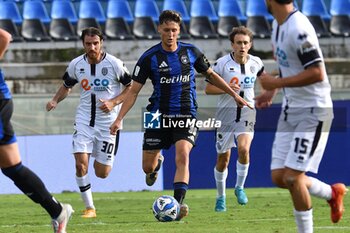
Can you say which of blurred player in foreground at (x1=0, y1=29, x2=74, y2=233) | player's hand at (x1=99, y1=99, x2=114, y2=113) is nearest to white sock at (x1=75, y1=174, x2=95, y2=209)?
player's hand at (x1=99, y1=99, x2=114, y2=113)

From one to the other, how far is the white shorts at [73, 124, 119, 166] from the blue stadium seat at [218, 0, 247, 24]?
11754 mm

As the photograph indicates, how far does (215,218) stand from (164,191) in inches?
315

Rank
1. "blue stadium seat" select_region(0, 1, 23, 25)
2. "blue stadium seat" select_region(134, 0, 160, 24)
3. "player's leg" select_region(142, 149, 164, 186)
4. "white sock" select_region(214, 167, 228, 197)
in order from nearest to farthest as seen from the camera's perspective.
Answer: "player's leg" select_region(142, 149, 164, 186)
"white sock" select_region(214, 167, 228, 197)
"blue stadium seat" select_region(0, 1, 23, 25)
"blue stadium seat" select_region(134, 0, 160, 24)

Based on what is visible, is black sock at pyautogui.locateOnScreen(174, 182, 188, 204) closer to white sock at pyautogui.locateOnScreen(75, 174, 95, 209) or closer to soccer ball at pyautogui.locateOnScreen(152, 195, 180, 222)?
soccer ball at pyautogui.locateOnScreen(152, 195, 180, 222)

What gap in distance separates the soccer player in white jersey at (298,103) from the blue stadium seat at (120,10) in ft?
55.1

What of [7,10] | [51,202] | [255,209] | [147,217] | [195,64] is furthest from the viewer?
[7,10]

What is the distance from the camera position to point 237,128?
45.7 feet

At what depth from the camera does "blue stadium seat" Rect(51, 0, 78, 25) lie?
968 inches

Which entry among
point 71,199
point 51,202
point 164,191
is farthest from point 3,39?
point 164,191

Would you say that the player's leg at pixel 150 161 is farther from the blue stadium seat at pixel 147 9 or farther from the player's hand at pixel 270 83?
the blue stadium seat at pixel 147 9

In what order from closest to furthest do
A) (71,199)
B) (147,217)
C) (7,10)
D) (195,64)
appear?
(195,64) → (147,217) → (71,199) → (7,10)

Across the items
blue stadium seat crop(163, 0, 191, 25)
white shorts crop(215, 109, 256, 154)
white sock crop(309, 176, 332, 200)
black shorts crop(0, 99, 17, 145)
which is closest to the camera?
black shorts crop(0, 99, 17, 145)

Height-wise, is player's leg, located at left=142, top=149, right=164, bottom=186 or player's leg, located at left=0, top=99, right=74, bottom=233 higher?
player's leg, located at left=0, top=99, right=74, bottom=233

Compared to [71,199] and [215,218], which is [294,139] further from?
[71,199]
